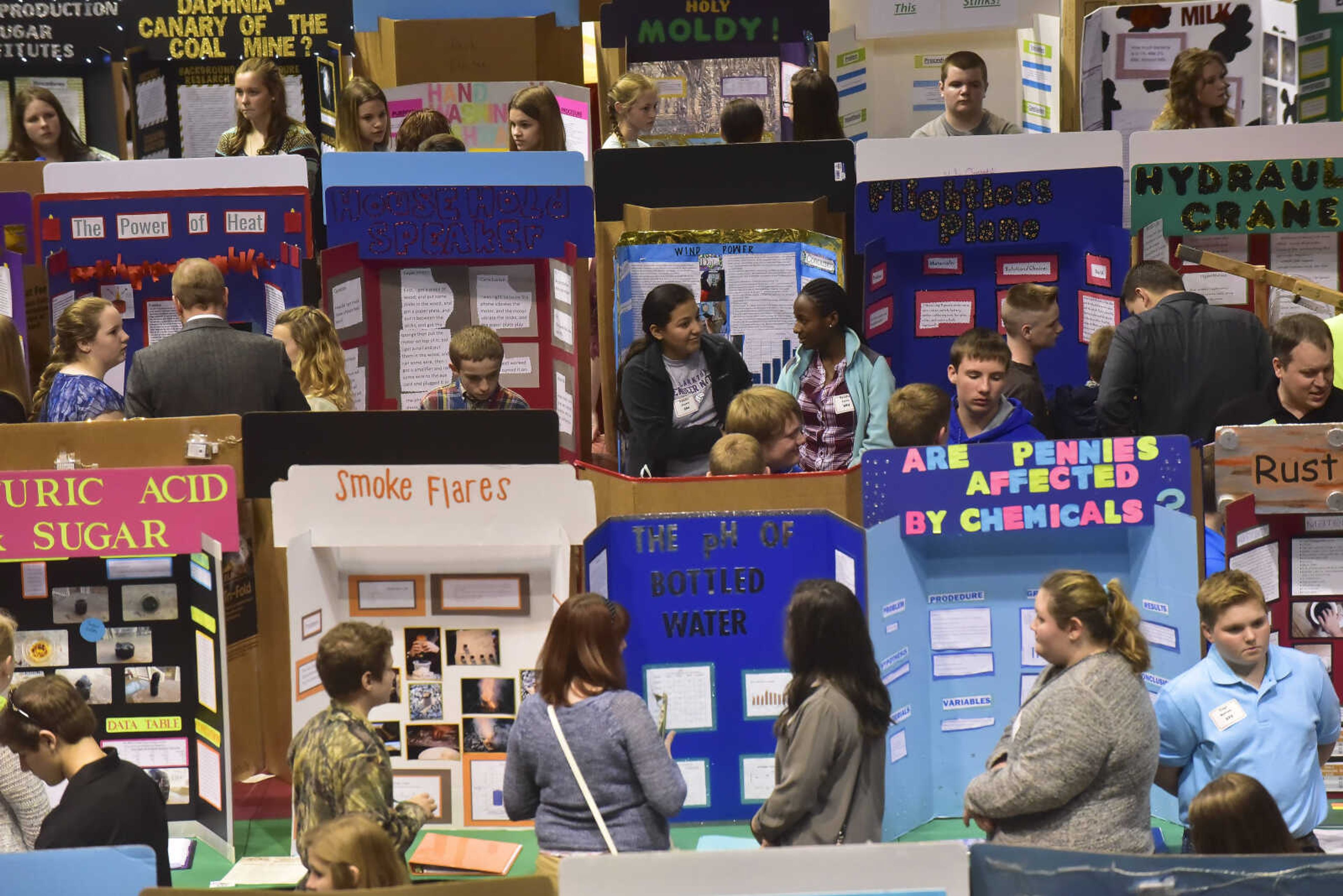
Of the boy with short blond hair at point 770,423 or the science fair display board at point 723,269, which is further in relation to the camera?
the science fair display board at point 723,269

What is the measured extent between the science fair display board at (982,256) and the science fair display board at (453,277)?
174 centimetres

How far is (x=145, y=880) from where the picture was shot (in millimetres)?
4434

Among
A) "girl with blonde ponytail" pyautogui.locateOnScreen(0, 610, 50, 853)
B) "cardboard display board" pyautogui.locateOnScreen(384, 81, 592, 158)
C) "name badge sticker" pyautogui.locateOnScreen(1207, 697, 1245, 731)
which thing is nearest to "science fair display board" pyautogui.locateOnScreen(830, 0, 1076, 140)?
"cardboard display board" pyautogui.locateOnScreen(384, 81, 592, 158)

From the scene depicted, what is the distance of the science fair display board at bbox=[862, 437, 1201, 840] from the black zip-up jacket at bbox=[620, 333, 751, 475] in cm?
177

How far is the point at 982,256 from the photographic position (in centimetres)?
1045

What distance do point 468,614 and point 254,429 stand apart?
1.14 m

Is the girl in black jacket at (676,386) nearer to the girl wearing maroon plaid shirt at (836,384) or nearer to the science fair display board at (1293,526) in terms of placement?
the girl wearing maroon plaid shirt at (836,384)

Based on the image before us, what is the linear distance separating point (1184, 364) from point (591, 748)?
423 cm

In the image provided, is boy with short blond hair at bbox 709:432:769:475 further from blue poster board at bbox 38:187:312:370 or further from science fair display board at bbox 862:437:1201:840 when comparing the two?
blue poster board at bbox 38:187:312:370

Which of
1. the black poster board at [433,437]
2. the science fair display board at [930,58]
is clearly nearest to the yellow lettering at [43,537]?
the black poster board at [433,437]

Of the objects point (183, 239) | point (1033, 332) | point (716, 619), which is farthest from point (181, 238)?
point (1033, 332)

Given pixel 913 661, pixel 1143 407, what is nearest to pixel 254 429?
pixel 913 661

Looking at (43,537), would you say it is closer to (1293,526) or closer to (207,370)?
(207,370)

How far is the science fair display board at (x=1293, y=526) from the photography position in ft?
22.6
